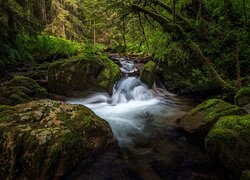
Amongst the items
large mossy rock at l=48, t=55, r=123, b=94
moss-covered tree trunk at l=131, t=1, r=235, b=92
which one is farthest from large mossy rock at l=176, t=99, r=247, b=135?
large mossy rock at l=48, t=55, r=123, b=94

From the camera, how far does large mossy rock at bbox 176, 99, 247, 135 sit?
16.3ft

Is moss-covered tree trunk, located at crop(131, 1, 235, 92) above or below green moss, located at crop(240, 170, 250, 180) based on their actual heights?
above

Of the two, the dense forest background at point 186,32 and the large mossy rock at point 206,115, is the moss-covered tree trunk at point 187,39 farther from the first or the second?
the large mossy rock at point 206,115

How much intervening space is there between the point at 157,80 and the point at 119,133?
16.2 ft

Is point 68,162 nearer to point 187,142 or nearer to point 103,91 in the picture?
point 187,142

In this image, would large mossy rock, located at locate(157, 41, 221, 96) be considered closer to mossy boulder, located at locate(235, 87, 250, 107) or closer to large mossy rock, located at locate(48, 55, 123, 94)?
mossy boulder, located at locate(235, 87, 250, 107)

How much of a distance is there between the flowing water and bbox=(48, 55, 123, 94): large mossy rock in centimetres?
55

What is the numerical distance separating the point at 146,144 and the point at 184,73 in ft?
16.8

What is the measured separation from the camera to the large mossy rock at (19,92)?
668 cm

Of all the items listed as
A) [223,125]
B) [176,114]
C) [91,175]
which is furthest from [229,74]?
[91,175]

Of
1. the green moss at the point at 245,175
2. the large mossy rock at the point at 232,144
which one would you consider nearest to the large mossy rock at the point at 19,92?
the large mossy rock at the point at 232,144

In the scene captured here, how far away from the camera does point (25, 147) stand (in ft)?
11.6

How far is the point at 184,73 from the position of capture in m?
9.40

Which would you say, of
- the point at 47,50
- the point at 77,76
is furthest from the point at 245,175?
the point at 47,50
